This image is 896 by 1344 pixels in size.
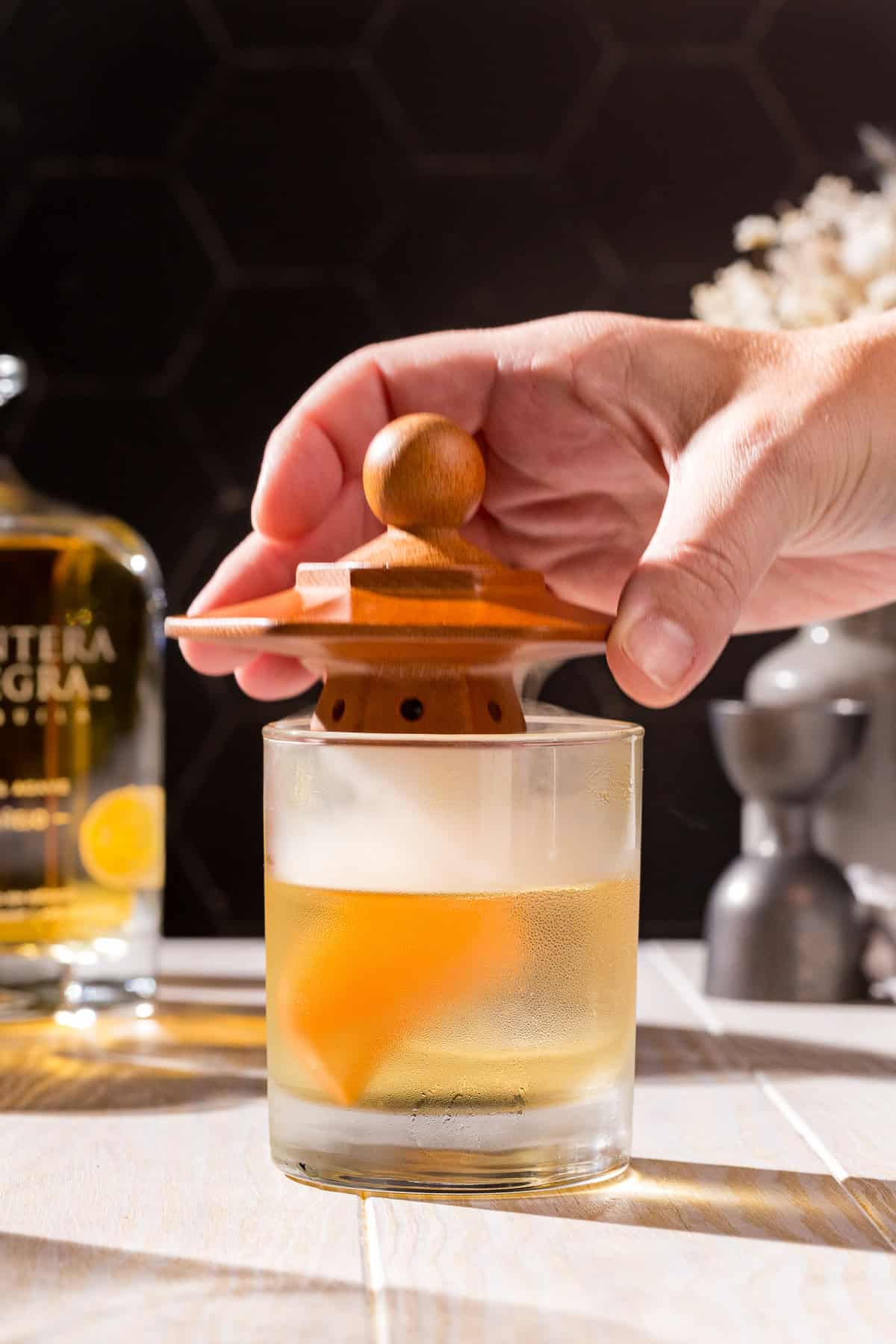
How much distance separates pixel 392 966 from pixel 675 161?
86cm

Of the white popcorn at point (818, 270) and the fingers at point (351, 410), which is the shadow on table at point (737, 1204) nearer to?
the fingers at point (351, 410)

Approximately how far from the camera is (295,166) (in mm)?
1133

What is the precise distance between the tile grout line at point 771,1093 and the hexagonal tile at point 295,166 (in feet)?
1.88

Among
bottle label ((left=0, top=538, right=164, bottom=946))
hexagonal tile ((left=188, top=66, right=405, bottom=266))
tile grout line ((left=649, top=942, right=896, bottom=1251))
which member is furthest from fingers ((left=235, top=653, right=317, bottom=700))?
hexagonal tile ((left=188, top=66, right=405, bottom=266))

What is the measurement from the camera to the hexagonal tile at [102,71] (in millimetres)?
1130

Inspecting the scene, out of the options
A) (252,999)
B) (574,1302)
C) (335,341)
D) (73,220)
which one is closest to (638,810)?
(574,1302)

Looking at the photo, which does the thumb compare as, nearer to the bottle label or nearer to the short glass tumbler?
the short glass tumbler

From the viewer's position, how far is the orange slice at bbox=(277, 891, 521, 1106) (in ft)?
1.47

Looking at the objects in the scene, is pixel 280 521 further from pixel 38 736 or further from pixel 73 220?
pixel 73 220

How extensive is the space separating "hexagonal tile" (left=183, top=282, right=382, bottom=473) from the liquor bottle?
30 centimetres

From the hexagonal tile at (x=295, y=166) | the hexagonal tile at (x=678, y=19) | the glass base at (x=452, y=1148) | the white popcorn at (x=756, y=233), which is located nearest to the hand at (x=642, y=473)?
the glass base at (x=452, y=1148)

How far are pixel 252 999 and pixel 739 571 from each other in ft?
1.42

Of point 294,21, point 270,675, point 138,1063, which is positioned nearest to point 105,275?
point 294,21

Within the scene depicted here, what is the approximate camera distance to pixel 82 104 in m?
1.14
